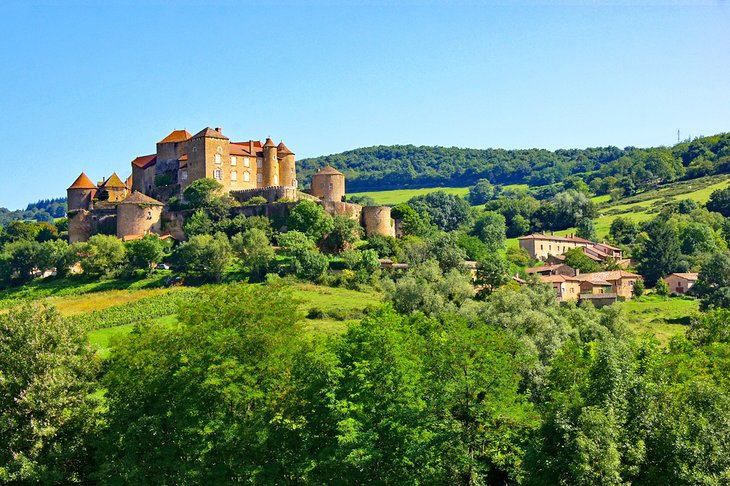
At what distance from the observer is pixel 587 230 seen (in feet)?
376

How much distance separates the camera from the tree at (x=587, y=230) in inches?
4476

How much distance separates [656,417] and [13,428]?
22.1 metres

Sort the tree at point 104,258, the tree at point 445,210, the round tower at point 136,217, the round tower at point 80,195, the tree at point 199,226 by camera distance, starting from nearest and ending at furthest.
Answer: the tree at point 104,258
the tree at point 199,226
the round tower at point 136,217
the round tower at point 80,195
the tree at point 445,210

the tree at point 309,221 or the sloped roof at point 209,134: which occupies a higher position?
the sloped roof at point 209,134

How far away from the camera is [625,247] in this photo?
357 ft

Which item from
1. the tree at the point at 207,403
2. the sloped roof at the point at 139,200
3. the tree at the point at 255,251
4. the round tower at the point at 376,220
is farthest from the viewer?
the round tower at the point at 376,220

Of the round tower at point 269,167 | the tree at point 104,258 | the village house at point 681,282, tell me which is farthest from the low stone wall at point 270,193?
the village house at point 681,282

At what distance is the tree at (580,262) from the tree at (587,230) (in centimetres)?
2149

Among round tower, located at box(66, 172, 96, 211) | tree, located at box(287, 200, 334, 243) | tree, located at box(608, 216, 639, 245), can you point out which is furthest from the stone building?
tree, located at box(608, 216, 639, 245)

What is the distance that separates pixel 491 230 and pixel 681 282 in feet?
89.5

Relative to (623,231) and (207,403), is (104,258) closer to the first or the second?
(207,403)

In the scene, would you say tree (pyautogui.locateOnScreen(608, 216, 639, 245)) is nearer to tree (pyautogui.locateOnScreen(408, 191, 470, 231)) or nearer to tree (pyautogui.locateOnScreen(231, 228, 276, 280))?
tree (pyautogui.locateOnScreen(408, 191, 470, 231))

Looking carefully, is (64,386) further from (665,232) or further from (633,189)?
(633,189)

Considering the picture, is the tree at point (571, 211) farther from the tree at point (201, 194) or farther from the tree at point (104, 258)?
the tree at point (104, 258)
